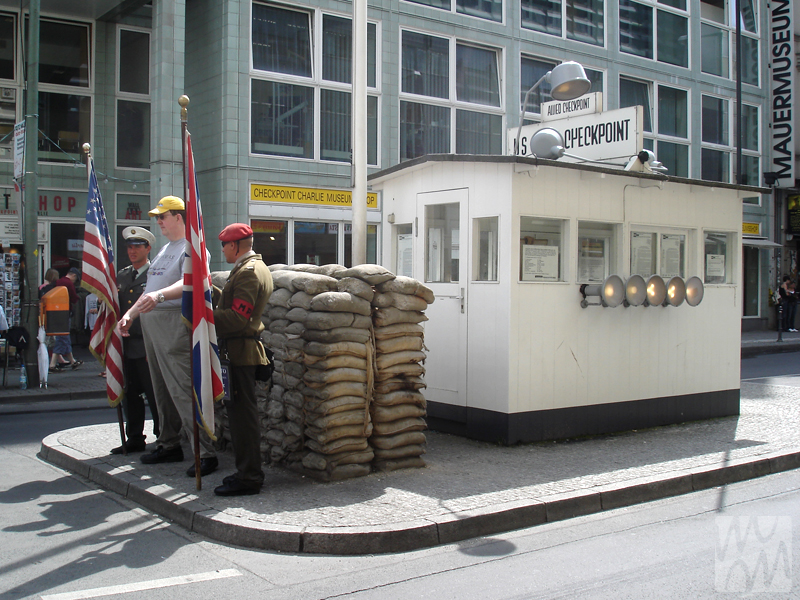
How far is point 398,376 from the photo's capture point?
7.04 meters

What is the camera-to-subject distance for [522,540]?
5562 millimetres

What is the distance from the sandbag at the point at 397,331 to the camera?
272 inches

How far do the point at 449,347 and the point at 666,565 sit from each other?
4.03 metres

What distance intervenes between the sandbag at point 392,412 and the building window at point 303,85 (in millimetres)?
12611

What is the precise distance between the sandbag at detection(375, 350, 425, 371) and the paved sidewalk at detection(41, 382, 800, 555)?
36.9 inches

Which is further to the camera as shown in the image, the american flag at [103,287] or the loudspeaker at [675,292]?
the loudspeaker at [675,292]

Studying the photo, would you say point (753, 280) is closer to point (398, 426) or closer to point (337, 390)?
point (398, 426)

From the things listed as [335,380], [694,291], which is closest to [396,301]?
[335,380]

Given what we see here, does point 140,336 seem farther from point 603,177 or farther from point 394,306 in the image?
point 603,177

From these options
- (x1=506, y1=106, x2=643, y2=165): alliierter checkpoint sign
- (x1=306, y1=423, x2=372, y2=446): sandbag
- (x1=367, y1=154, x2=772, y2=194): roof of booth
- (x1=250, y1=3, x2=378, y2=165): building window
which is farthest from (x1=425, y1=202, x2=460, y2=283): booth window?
(x1=250, y1=3, x2=378, y2=165): building window

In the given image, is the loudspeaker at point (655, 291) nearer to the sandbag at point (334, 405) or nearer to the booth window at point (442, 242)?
the booth window at point (442, 242)

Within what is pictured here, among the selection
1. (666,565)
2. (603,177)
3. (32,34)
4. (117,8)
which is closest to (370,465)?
(666,565)

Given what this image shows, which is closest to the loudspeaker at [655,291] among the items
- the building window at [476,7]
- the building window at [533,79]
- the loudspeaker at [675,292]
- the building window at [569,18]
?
the loudspeaker at [675,292]

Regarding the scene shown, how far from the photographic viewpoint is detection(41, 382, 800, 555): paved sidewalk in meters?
5.37
